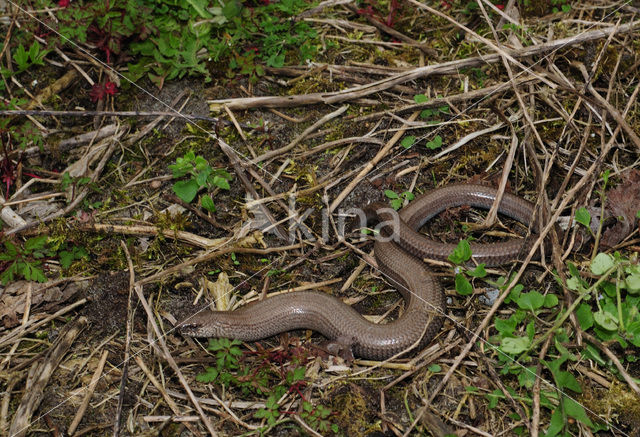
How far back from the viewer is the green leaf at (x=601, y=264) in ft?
10.6

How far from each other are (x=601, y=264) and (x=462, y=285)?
77 centimetres

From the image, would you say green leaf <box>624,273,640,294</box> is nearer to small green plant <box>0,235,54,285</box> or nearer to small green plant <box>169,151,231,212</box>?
small green plant <box>169,151,231,212</box>

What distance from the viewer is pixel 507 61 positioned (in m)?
4.42

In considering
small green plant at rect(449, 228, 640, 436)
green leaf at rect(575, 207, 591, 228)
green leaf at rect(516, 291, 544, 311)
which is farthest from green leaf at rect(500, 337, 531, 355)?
green leaf at rect(575, 207, 591, 228)

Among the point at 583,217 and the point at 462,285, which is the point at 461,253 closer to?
the point at 462,285

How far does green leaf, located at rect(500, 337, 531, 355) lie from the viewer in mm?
3111

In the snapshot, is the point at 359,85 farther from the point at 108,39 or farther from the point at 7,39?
the point at 7,39

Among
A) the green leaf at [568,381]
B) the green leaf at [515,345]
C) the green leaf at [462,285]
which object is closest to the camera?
the green leaf at [568,381]

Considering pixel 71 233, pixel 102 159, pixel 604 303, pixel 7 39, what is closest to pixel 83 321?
pixel 71 233

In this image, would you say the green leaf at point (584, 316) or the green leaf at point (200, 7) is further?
the green leaf at point (200, 7)

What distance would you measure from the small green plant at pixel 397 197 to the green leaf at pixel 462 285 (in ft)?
2.85

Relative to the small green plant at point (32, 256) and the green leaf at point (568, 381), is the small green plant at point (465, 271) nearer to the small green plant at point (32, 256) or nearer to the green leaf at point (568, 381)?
the green leaf at point (568, 381)

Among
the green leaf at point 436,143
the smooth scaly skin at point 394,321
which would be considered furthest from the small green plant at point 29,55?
the green leaf at point 436,143

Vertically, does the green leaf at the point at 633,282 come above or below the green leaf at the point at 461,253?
above
